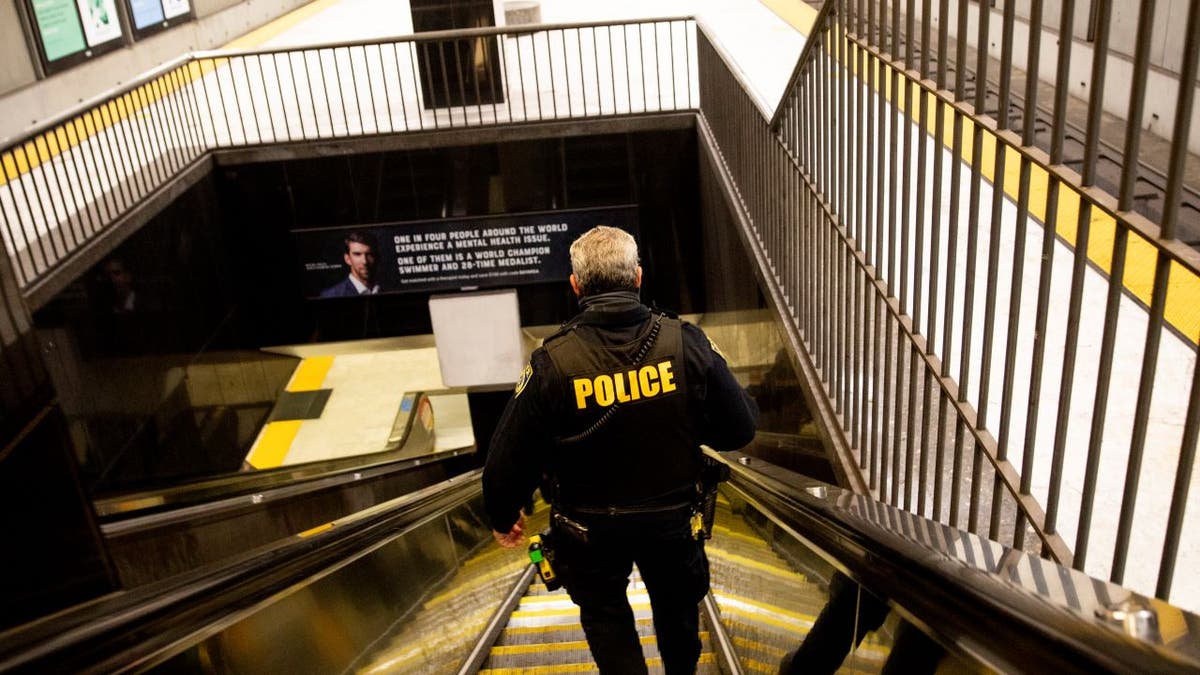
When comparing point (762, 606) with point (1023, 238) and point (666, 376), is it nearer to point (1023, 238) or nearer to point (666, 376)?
point (666, 376)

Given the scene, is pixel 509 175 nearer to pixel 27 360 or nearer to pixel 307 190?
pixel 307 190

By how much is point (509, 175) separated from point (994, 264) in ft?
24.1

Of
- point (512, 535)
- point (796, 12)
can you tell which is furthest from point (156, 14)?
point (512, 535)

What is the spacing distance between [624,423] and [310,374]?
997 centimetres

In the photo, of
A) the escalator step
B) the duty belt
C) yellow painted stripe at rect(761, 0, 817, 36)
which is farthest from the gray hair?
yellow painted stripe at rect(761, 0, 817, 36)

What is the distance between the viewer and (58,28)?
10586 mm

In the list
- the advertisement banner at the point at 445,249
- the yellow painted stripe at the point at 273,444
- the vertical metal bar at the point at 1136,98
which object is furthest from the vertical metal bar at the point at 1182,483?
the yellow painted stripe at the point at 273,444

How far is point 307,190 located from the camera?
9234 mm

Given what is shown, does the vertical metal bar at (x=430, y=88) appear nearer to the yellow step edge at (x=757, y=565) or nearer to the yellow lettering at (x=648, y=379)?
the yellow step edge at (x=757, y=565)

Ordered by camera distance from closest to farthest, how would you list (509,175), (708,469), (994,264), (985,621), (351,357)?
1. (985,621)
2. (994,264)
3. (708,469)
4. (509,175)
5. (351,357)

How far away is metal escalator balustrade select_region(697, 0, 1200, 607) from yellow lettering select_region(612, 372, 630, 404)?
787 mm

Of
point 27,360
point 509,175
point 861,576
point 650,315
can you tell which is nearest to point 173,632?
point 27,360

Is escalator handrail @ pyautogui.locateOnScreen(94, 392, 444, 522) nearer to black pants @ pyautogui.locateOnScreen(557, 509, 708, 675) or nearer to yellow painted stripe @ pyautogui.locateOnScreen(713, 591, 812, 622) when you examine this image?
yellow painted stripe @ pyautogui.locateOnScreen(713, 591, 812, 622)

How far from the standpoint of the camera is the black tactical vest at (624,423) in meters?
2.61
